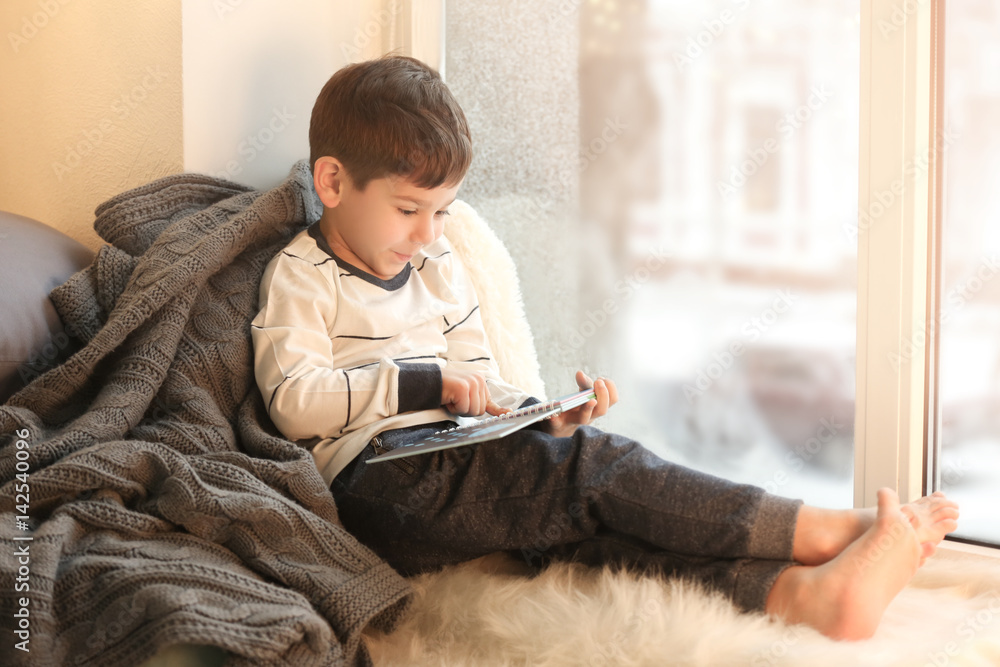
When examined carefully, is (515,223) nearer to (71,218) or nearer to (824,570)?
(71,218)

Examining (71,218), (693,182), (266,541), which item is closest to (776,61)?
(693,182)

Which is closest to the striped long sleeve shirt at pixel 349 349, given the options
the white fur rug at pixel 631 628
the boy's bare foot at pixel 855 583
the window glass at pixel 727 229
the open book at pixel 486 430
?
Result: the open book at pixel 486 430

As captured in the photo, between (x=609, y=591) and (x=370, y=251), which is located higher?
(x=370, y=251)

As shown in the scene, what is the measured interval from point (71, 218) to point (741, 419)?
1.24 metres

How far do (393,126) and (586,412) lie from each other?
18.9 inches

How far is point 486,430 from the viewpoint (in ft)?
3.17

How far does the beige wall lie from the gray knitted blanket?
183mm

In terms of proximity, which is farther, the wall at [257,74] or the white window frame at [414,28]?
the white window frame at [414,28]

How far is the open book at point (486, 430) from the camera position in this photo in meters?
0.94

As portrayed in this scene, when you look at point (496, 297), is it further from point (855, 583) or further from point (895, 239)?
point (855, 583)

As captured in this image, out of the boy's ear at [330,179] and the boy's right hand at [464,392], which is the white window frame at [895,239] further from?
the boy's ear at [330,179]

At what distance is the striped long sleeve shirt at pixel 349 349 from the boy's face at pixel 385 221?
27 mm

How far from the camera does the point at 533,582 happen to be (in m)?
1.04

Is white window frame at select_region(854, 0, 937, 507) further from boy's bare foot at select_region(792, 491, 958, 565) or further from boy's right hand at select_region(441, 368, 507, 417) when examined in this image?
boy's right hand at select_region(441, 368, 507, 417)
